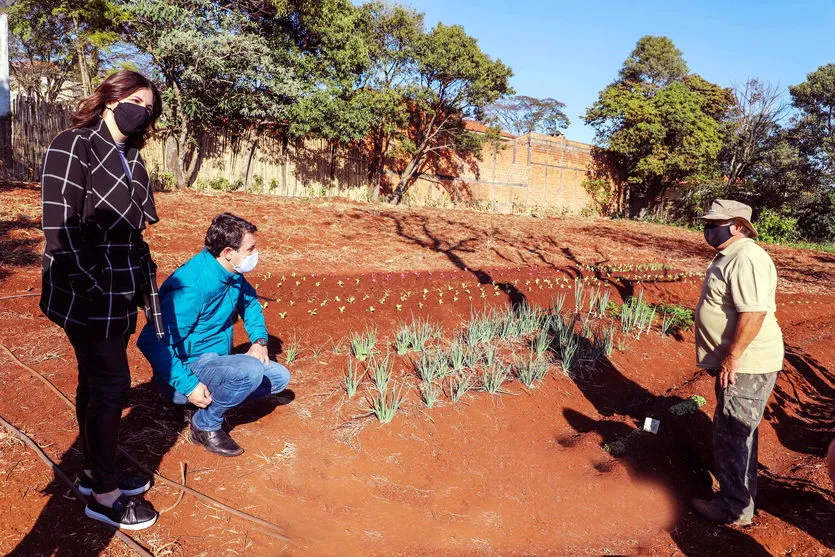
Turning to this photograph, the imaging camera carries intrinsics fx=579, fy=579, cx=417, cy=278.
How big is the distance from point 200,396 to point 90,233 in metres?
0.99

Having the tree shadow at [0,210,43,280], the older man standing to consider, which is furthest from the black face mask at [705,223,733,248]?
the tree shadow at [0,210,43,280]

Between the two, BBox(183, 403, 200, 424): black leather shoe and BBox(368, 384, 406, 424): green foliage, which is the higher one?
BBox(183, 403, 200, 424): black leather shoe

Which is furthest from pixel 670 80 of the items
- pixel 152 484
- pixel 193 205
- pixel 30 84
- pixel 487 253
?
pixel 152 484

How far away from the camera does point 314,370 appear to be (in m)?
4.42

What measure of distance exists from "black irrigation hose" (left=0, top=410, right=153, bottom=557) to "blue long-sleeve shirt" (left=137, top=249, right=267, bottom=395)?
1.94 feet

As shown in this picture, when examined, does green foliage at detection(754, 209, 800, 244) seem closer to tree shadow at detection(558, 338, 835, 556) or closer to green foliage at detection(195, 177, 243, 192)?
tree shadow at detection(558, 338, 835, 556)

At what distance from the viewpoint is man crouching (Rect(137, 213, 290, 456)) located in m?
2.88

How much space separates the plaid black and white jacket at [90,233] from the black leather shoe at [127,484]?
74 cm

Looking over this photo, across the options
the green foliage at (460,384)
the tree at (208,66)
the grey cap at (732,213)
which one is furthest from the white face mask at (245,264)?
the tree at (208,66)

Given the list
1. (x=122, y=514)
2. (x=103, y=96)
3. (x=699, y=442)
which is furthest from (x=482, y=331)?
(x=103, y=96)

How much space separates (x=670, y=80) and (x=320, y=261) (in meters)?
26.5

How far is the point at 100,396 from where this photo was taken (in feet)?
7.63

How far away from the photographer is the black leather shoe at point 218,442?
311cm

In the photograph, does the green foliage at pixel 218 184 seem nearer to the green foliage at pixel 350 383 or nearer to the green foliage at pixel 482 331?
the green foliage at pixel 482 331
